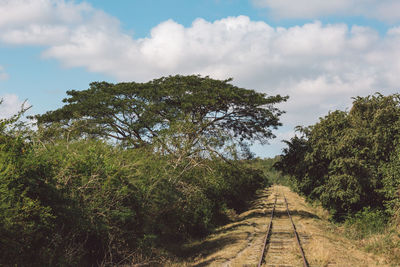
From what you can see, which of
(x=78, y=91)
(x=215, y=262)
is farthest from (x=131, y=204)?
→ (x=78, y=91)

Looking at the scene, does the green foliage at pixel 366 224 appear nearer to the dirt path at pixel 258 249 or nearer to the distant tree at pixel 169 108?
the dirt path at pixel 258 249

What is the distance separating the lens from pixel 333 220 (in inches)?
944

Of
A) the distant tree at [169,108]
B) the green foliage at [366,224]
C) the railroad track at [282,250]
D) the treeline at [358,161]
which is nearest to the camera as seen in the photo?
the railroad track at [282,250]

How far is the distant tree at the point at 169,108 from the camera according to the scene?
27438mm

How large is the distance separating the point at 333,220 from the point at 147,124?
15.1 meters

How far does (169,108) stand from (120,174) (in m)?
17.2

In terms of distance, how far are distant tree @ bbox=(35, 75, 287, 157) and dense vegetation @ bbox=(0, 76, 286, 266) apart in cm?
8

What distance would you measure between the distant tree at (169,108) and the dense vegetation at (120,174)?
0.08 metres

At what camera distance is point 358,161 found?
20828 mm

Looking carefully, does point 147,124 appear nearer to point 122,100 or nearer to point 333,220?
point 122,100

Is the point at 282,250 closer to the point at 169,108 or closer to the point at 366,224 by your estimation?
the point at 366,224

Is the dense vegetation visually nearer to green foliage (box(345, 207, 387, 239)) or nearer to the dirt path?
the dirt path

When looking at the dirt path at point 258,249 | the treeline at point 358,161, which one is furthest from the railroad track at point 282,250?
the treeline at point 358,161

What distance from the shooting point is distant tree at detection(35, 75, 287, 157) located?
27438 mm
